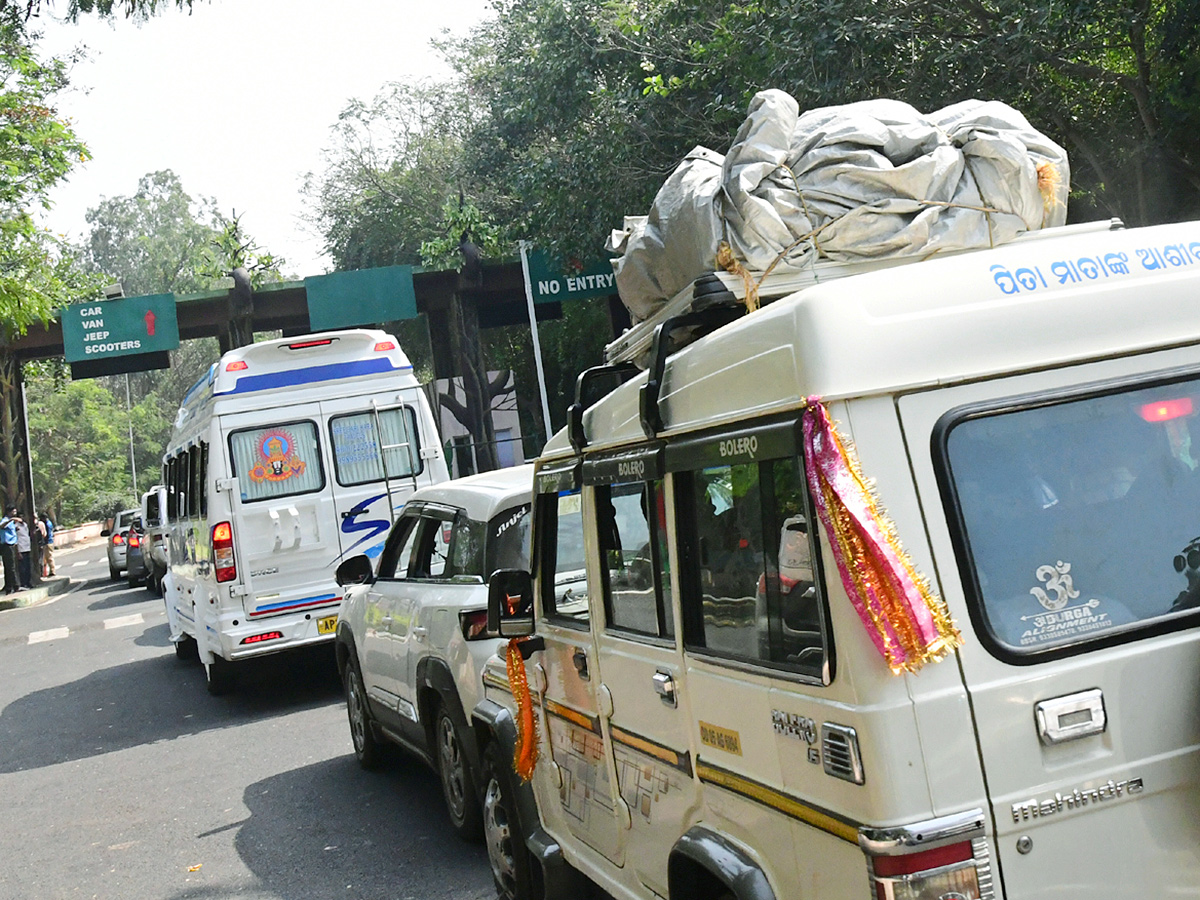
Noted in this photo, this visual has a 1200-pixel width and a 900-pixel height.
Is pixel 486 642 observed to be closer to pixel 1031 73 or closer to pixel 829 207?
pixel 829 207

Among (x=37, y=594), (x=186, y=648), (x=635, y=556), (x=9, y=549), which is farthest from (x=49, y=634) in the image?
(x=635, y=556)

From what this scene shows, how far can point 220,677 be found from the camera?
1188 centimetres

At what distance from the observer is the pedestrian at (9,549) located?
2772cm

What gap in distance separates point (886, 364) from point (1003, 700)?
2.31ft

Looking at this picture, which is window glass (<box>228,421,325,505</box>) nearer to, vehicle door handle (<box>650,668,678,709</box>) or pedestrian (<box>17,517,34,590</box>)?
vehicle door handle (<box>650,668,678,709</box>)

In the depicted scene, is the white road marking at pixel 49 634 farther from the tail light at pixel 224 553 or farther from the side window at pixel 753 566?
the side window at pixel 753 566

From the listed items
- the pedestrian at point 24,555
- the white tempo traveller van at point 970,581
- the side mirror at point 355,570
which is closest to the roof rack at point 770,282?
the white tempo traveller van at point 970,581

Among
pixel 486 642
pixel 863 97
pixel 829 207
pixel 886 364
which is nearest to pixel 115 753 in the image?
pixel 486 642

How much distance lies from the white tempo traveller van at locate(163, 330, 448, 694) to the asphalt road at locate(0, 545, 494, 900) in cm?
91

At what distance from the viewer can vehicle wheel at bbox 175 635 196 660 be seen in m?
14.5

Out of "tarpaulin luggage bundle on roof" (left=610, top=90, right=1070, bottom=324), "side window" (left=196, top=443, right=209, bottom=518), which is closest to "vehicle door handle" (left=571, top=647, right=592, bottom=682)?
"tarpaulin luggage bundle on roof" (left=610, top=90, right=1070, bottom=324)

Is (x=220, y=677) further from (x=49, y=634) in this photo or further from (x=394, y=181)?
(x=394, y=181)

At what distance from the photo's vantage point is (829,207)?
12.3ft

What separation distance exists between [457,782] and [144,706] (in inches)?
259
